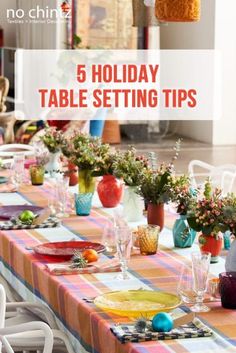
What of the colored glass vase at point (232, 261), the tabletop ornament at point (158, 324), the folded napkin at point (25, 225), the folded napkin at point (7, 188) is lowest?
the folded napkin at point (7, 188)

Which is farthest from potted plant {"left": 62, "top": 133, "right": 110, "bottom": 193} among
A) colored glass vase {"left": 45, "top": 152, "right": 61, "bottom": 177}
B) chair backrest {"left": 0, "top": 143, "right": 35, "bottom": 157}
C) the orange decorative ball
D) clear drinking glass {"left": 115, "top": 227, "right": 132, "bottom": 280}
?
chair backrest {"left": 0, "top": 143, "right": 35, "bottom": 157}

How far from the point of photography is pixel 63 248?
4152mm

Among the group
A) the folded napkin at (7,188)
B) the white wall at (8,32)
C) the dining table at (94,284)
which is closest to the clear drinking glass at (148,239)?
the dining table at (94,284)

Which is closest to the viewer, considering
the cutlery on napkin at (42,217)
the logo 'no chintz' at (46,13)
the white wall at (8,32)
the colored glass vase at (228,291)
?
the colored glass vase at (228,291)

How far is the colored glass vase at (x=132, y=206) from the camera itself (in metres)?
4.84

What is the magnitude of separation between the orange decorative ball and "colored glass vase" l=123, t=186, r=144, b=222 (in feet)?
2.96

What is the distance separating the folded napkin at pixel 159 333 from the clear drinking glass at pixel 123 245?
61 cm

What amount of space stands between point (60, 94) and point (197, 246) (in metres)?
10.8

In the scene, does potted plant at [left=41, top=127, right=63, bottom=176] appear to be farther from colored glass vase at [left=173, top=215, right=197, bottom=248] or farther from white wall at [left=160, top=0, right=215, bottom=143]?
white wall at [left=160, top=0, right=215, bottom=143]

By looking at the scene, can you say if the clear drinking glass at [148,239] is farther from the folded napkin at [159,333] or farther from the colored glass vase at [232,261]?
the folded napkin at [159,333]

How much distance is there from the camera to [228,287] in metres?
3.27

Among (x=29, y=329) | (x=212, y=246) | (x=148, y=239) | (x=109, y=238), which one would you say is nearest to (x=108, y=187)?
(x=109, y=238)

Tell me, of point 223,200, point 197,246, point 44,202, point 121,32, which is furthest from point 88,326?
point 121,32

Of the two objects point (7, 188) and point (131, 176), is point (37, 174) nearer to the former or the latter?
point (7, 188)
